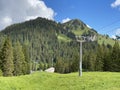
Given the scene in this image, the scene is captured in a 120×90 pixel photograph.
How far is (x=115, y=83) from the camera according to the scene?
33.9 m

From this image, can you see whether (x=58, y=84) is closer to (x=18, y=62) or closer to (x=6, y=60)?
(x=6, y=60)

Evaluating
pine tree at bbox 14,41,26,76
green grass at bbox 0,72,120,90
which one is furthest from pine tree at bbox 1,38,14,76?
green grass at bbox 0,72,120,90

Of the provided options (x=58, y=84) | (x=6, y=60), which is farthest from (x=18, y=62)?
(x=58, y=84)

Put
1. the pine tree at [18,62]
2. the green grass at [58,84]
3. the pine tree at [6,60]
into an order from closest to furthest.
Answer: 1. the green grass at [58,84]
2. the pine tree at [6,60]
3. the pine tree at [18,62]

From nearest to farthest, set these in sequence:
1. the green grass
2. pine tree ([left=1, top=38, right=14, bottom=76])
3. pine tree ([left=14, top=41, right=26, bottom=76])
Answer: the green grass < pine tree ([left=1, top=38, right=14, bottom=76]) < pine tree ([left=14, top=41, right=26, bottom=76])

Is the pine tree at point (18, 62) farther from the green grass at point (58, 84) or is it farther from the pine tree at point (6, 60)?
the green grass at point (58, 84)

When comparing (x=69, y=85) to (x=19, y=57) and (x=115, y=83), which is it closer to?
(x=115, y=83)

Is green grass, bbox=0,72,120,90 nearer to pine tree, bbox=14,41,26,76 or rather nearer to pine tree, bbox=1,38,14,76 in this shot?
pine tree, bbox=1,38,14,76

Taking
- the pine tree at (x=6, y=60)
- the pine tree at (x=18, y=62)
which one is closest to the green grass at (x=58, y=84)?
the pine tree at (x=6, y=60)

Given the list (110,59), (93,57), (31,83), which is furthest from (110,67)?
(31,83)

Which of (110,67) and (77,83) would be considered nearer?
(77,83)

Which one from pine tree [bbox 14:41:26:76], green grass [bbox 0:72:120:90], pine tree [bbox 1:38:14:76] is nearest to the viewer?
green grass [bbox 0:72:120:90]

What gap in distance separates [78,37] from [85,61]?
3842 inches

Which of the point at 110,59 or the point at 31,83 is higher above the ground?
the point at 110,59
